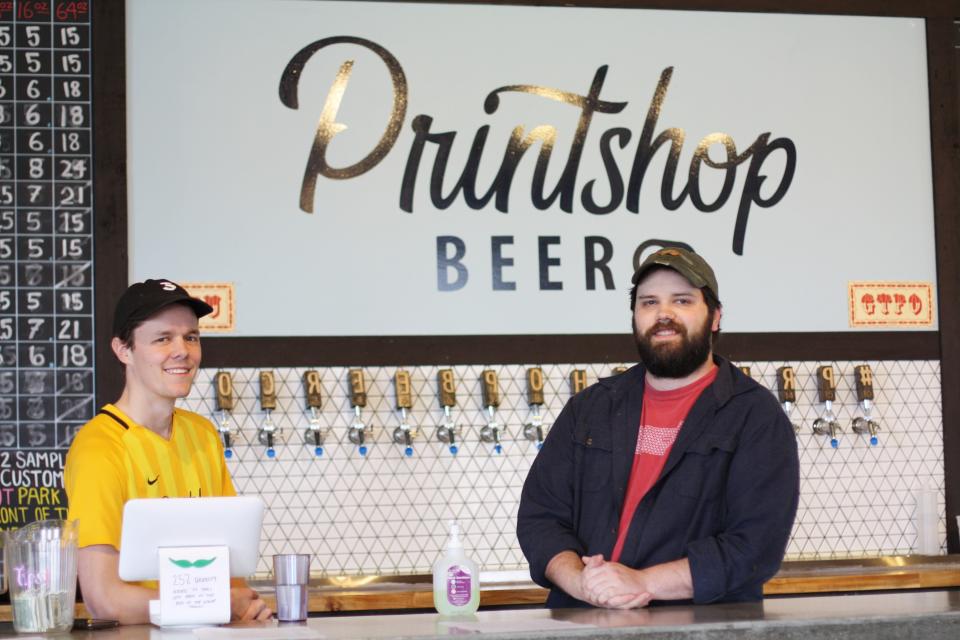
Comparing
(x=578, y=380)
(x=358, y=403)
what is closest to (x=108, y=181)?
(x=358, y=403)

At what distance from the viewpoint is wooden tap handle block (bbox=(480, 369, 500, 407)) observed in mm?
4906

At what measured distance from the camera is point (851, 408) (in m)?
5.27

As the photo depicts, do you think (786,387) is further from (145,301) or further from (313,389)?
(145,301)

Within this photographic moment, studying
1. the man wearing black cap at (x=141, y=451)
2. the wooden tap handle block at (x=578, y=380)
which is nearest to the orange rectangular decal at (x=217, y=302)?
the wooden tap handle block at (x=578, y=380)

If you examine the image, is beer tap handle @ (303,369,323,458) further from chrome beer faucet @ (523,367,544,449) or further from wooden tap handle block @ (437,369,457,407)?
chrome beer faucet @ (523,367,544,449)

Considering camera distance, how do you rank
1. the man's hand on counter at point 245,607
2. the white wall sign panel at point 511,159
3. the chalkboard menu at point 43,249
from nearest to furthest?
the man's hand on counter at point 245,607 → the chalkboard menu at point 43,249 → the white wall sign panel at point 511,159

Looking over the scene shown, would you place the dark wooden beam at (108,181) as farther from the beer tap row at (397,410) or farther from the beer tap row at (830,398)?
the beer tap row at (830,398)

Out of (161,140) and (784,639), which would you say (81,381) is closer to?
(161,140)

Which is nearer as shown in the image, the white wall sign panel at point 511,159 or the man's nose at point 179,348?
the man's nose at point 179,348

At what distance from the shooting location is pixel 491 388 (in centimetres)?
491

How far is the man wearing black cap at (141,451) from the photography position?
274cm

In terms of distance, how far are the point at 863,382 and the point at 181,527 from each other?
3401 millimetres

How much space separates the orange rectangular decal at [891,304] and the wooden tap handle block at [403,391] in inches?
74.6

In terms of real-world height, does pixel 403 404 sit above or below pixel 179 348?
below
